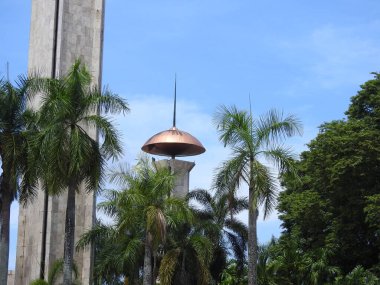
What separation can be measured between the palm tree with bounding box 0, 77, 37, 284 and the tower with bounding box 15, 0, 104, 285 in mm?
16945

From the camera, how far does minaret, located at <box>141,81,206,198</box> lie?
153 feet

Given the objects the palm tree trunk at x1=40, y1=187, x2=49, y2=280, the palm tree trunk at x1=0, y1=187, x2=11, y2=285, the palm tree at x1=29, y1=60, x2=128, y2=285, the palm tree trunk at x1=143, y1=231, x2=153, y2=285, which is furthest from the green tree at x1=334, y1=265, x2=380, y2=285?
the palm tree trunk at x1=40, y1=187, x2=49, y2=280

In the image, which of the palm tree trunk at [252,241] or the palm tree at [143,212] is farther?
the palm tree at [143,212]

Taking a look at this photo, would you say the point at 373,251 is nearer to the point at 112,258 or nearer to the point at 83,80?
the point at 112,258

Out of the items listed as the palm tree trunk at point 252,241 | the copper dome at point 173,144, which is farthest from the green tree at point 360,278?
the copper dome at point 173,144

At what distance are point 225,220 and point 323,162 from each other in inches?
229

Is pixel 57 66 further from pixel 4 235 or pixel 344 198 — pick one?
pixel 4 235

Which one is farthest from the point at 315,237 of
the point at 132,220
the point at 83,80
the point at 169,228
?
the point at 83,80

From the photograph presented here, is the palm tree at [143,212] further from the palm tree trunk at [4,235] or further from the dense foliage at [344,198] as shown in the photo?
the dense foliage at [344,198]

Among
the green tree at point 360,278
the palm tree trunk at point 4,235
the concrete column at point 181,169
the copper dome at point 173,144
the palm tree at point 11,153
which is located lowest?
the green tree at point 360,278

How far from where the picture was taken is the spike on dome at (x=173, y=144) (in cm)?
4784

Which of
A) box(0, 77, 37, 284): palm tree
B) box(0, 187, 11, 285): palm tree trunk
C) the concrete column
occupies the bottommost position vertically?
box(0, 187, 11, 285): palm tree trunk

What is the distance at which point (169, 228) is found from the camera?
31.9 meters

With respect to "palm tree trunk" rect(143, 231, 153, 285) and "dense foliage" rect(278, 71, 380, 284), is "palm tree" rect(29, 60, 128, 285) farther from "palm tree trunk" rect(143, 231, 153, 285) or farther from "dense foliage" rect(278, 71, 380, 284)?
"dense foliage" rect(278, 71, 380, 284)
